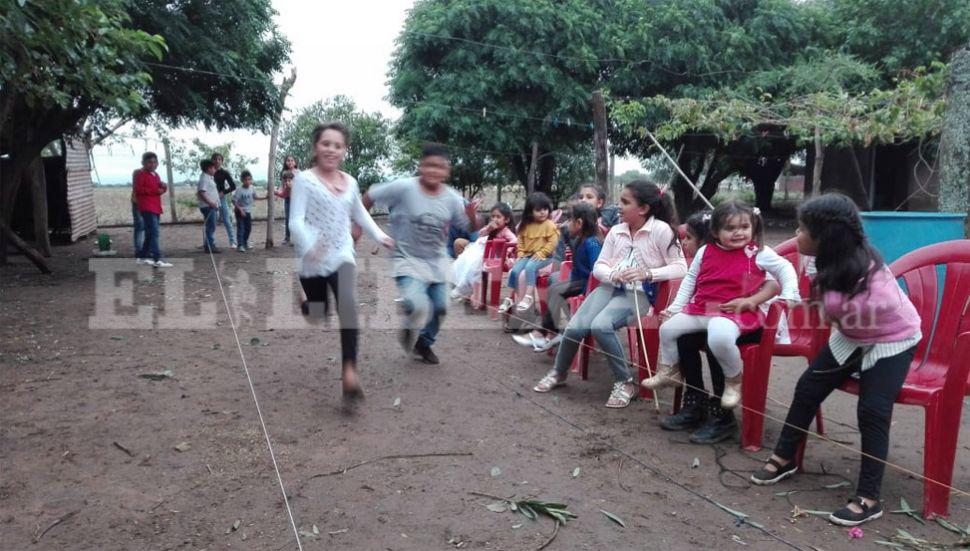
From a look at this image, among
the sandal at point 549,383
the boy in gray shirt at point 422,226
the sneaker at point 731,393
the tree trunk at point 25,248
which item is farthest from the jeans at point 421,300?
the tree trunk at point 25,248

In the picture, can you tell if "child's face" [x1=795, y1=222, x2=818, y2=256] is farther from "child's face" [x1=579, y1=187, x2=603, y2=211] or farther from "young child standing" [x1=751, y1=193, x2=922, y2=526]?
"child's face" [x1=579, y1=187, x2=603, y2=211]

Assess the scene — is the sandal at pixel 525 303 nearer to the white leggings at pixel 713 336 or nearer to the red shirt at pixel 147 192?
the white leggings at pixel 713 336

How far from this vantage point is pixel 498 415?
4547mm

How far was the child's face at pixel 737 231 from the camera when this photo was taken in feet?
13.4

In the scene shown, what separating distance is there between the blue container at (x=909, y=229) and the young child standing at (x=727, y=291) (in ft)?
8.52

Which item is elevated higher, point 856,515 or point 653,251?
point 653,251

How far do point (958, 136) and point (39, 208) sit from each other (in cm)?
1289

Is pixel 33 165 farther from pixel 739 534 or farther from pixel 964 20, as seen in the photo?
pixel 964 20

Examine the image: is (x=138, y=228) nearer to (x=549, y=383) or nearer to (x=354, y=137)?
(x=549, y=383)

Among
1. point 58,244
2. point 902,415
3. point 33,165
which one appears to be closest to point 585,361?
point 902,415

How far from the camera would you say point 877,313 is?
334 centimetres

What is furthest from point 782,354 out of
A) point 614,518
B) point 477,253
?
point 477,253

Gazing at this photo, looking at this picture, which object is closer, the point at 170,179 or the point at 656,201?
the point at 656,201

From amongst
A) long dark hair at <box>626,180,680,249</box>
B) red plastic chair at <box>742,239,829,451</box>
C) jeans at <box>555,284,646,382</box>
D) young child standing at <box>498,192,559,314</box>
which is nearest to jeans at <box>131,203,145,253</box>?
young child standing at <box>498,192,559,314</box>
